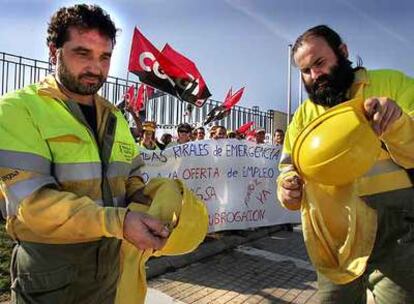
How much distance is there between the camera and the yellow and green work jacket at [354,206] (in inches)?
77.4

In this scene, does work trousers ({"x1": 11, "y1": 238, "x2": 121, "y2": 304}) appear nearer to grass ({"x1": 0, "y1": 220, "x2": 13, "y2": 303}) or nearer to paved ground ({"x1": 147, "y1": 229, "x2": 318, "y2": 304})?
paved ground ({"x1": 147, "y1": 229, "x2": 318, "y2": 304})

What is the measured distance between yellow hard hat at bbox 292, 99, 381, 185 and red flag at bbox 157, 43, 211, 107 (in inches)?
289

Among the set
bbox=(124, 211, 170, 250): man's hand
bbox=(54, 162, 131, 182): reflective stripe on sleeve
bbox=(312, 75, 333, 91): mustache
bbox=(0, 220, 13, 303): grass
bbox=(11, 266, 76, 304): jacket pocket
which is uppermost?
bbox=(312, 75, 333, 91): mustache

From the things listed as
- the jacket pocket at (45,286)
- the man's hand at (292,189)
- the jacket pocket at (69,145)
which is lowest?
the jacket pocket at (45,286)

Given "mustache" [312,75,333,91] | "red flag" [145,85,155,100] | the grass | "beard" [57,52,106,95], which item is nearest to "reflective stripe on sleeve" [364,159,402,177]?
"mustache" [312,75,333,91]

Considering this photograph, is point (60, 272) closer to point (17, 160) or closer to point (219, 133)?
point (17, 160)

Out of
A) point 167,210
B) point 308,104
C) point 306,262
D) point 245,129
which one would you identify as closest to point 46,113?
point 167,210

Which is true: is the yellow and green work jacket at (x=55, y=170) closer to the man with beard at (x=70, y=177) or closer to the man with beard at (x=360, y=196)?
the man with beard at (x=70, y=177)

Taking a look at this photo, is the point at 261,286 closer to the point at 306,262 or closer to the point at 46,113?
the point at 306,262

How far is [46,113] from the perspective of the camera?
1776 mm

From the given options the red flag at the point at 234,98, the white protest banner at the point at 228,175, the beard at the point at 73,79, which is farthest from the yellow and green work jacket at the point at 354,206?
the red flag at the point at 234,98

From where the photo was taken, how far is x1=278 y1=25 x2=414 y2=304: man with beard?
1975 millimetres

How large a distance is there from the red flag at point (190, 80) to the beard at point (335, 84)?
269 inches

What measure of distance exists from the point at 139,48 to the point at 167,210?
24.4ft
